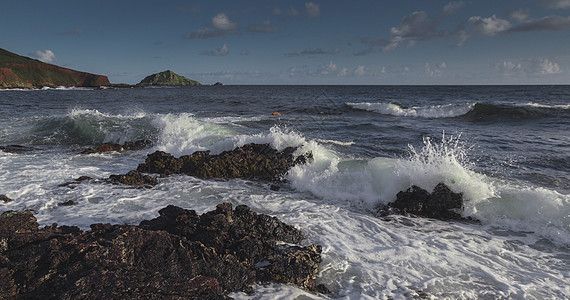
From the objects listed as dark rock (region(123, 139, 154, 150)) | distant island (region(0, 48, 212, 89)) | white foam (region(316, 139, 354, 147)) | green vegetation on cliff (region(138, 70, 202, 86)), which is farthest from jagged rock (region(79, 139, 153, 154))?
green vegetation on cliff (region(138, 70, 202, 86))

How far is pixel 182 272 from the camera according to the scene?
10.4 feet

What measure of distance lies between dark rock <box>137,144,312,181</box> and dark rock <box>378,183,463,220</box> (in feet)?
9.58

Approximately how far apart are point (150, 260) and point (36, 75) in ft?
372

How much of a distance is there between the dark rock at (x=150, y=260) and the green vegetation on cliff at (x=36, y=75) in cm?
9874

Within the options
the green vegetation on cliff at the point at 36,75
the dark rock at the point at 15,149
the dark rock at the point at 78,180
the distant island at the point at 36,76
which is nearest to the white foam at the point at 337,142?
the dark rock at the point at 78,180

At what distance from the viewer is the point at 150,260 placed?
315cm

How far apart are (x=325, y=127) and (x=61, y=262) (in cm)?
1575

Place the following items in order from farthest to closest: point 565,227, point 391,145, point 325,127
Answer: point 325,127 → point 391,145 → point 565,227

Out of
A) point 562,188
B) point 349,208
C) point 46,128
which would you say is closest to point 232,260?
point 349,208

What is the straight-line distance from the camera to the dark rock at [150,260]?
9.24 ft

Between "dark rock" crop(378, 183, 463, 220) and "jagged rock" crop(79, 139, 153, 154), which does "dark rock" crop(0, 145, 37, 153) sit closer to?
"jagged rock" crop(79, 139, 153, 154)

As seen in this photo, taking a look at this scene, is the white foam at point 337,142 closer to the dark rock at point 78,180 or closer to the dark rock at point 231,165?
the dark rock at point 231,165

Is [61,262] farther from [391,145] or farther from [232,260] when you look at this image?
[391,145]

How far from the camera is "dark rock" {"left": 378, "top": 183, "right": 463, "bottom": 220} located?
588 centimetres
